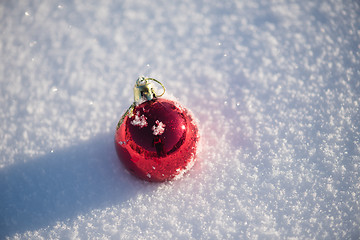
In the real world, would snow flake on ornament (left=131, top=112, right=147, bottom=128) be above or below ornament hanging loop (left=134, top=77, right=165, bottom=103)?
below

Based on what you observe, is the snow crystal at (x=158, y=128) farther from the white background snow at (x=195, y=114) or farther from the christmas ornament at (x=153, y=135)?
the white background snow at (x=195, y=114)

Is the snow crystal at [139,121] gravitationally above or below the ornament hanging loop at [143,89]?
below

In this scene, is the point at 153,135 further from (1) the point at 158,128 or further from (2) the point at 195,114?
(2) the point at 195,114

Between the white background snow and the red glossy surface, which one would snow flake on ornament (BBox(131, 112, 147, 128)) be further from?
the white background snow

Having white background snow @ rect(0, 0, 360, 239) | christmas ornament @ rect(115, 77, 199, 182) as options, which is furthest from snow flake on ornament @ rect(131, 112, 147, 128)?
white background snow @ rect(0, 0, 360, 239)

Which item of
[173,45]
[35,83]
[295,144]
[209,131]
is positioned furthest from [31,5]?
[295,144]

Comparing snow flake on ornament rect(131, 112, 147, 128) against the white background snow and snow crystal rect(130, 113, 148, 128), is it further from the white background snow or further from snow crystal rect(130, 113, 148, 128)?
the white background snow

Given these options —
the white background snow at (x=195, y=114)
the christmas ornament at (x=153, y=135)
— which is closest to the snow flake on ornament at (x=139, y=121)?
the christmas ornament at (x=153, y=135)

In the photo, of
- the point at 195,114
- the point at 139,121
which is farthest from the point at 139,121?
the point at 195,114
